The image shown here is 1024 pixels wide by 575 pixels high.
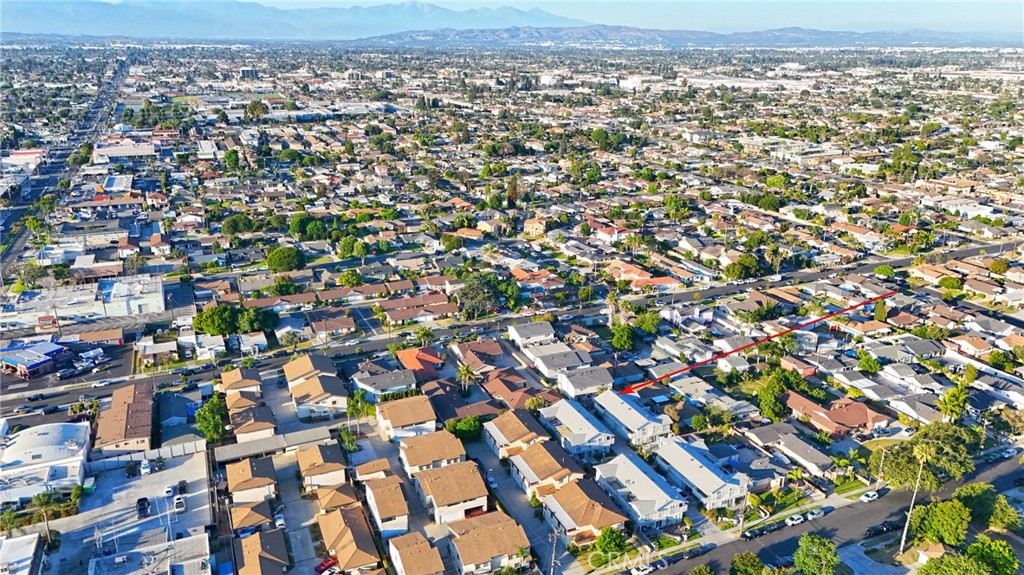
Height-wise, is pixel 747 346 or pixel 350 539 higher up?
pixel 350 539

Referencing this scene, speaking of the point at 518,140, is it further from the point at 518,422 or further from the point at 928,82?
the point at 928,82

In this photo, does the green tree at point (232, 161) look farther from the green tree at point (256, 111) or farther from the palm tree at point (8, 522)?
the palm tree at point (8, 522)

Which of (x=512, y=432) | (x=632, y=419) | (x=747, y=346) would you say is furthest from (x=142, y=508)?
(x=747, y=346)

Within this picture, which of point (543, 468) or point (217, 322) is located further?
point (217, 322)

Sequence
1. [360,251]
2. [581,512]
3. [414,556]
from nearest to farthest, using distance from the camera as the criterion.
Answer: [414,556], [581,512], [360,251]

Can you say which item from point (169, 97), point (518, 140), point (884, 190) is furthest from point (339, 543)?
point (169, 97)

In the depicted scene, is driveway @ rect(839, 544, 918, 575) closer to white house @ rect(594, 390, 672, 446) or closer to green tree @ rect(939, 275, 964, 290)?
white house @ rect(594, 390, 672, 446)

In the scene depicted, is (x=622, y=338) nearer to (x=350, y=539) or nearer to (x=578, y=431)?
(x=578, y=431)
